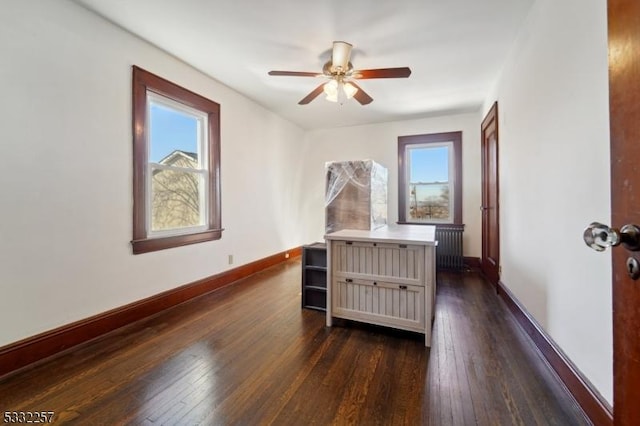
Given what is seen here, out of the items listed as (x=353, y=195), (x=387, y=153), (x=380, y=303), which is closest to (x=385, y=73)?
(x=353, y=195)

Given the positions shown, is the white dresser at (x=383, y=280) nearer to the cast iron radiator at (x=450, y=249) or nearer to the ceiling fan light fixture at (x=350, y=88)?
the ceiling fan light fixture at (x=350, y=88)

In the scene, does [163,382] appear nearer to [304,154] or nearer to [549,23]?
[549,23]

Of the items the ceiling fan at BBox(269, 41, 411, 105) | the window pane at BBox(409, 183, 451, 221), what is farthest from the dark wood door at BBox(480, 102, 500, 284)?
the ceiling fan at BBox(269, 41, 411, 105)

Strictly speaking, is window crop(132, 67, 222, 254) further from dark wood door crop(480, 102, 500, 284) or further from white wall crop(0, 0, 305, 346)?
dark wood door crop(480, 102, 500, 284)

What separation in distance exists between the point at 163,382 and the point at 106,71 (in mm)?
2454

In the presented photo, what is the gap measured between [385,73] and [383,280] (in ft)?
5.73

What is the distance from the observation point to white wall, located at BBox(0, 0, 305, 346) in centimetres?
181

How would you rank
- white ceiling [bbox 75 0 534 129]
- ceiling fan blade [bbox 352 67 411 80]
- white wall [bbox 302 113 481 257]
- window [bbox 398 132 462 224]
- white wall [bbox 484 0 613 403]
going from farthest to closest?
window [bbox 398 132 462 224] → white wall [bbox 302 113 481 257] → ceiling fan blade [bbox 352 67 411 80] → white ceiling [bbox 75 0 534 129] → white wall [bbox 484 0 613 403]

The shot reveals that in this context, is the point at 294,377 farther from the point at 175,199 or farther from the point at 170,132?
the point at 170,132

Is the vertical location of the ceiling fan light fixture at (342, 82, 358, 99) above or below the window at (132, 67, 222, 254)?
above

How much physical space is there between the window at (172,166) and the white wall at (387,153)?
8.16 ft

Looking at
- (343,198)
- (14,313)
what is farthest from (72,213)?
(343,198)

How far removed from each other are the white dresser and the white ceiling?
5.82 ft

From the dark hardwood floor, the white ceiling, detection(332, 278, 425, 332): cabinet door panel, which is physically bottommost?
the dark hardwood floor
